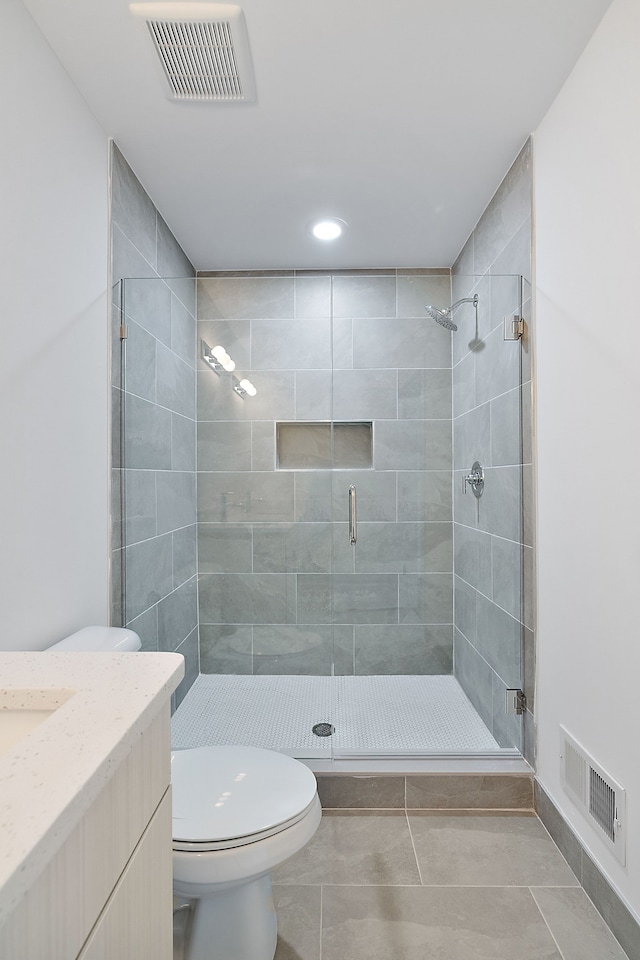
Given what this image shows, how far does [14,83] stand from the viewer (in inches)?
54.1

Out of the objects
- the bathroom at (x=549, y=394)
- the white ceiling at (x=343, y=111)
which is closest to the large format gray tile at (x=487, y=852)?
the bathroom at (x=549, y=394)

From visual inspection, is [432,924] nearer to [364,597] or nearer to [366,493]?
[364,597]

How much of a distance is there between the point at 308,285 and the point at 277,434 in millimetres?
720

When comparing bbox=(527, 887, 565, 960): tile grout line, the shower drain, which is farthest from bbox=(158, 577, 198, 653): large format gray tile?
bbox=(527, 887, 565, 960): tile grout line

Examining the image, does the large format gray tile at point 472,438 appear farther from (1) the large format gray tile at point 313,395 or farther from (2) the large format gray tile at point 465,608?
(1) the large format gray tile at point 313,395

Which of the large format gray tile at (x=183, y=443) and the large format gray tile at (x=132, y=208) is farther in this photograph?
the large format gray tile at (x=183, y=443)

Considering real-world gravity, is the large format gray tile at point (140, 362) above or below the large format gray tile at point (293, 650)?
above

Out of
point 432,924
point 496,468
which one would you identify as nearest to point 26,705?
point 432,924

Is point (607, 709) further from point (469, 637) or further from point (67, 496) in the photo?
point (67, 496)

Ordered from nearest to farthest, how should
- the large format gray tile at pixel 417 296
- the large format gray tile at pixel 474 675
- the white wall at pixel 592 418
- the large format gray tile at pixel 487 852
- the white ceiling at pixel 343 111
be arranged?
1. the white wall at pixel 592 418
2. the white ceiling at pixel 343 111
3. the large format gray tile at pixel 487 852
4. the large format gray tile at pixel 474 675
5. the large format gray tile at pixel 417 296

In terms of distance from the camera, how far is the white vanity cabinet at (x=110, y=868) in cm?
43

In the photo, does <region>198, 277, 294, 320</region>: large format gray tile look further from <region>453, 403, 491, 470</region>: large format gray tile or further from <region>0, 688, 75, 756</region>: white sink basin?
<region>0, 688, 75, 756</region>: white sink basin

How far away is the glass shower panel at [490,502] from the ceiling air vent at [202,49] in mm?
1187

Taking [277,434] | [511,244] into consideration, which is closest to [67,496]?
[277,434]
